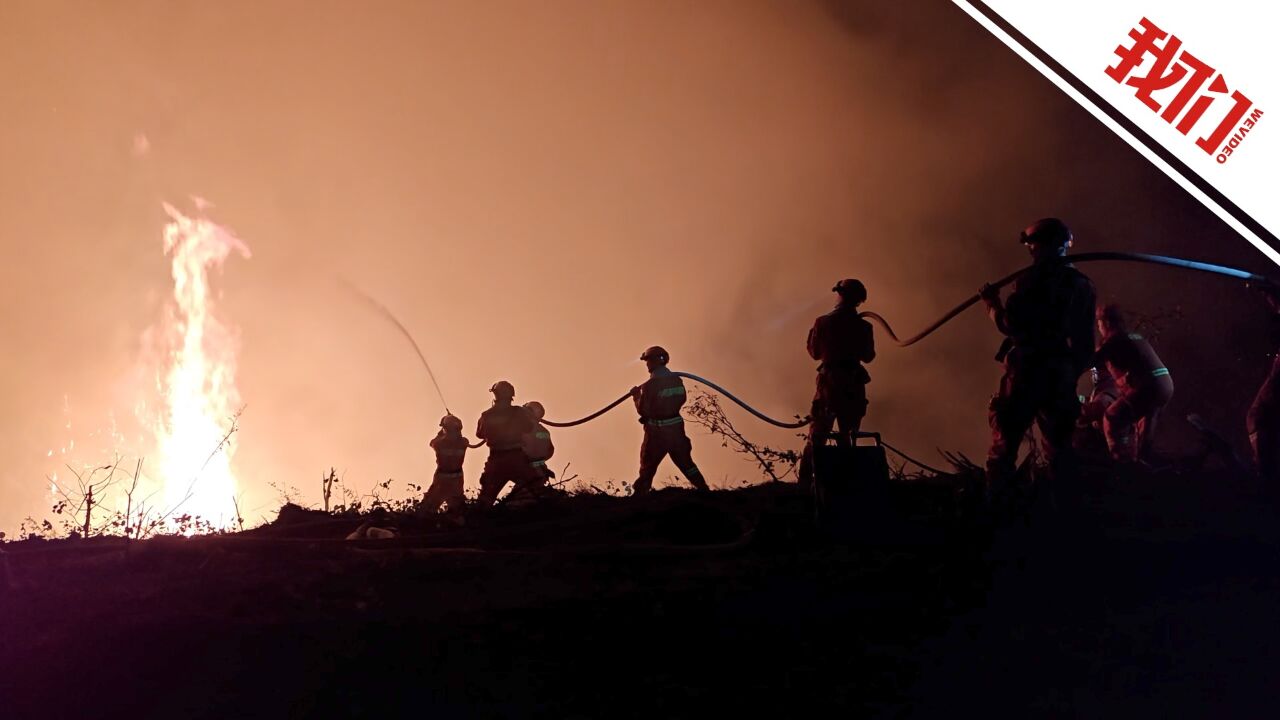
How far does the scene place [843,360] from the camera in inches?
378

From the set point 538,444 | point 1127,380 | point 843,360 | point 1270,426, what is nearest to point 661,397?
point 538,444

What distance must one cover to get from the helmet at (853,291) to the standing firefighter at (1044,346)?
1974 mm

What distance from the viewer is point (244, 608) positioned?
5066mm

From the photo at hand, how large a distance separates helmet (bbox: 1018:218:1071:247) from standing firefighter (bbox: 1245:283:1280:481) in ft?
6.57

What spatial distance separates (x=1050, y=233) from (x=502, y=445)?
7013mm

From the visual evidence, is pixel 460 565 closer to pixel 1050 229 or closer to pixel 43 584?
pixel 43 584

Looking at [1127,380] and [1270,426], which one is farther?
[1127,380]

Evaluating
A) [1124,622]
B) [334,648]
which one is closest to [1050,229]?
[1124,622]

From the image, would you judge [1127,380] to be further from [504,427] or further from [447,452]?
[447,452]

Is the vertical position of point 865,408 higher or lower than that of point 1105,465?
higher

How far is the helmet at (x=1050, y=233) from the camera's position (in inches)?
301

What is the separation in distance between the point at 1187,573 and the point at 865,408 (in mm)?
4063

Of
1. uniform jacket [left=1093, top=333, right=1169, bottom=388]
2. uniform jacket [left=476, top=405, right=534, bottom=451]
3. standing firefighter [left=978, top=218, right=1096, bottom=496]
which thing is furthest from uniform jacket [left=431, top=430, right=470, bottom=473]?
uniform jacket [left=1093, top=333, right=1169, bottom=388]

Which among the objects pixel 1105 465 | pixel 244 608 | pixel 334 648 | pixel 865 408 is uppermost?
pixel 865 408
